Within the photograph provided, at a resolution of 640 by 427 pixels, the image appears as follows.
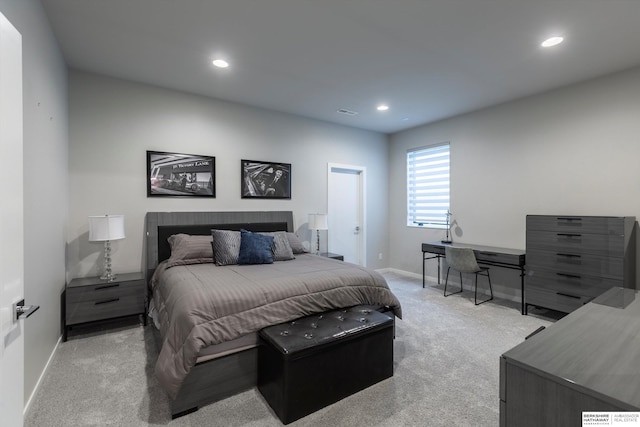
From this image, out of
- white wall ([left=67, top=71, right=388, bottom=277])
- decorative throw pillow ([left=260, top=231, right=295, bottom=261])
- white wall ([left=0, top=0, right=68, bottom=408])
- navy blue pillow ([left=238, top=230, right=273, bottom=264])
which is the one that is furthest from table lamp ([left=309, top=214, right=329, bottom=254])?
white wall ([left=0, top=0, right=68, bottom=408])

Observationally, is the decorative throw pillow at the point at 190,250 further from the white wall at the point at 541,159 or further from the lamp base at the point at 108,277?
the white wall at the point at 541,159

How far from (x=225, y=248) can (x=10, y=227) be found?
2286 millimetres

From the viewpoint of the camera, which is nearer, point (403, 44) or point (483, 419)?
point (483, 419)

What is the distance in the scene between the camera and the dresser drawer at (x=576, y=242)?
123 inches

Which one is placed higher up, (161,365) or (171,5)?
(171,5)

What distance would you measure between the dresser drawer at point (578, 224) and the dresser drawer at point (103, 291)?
4626 millimetres

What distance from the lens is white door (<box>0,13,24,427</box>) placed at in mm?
1085

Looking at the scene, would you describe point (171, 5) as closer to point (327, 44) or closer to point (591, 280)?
point (327, 44)

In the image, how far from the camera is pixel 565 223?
3436 mm

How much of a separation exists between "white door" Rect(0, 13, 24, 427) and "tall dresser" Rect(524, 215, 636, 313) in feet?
14.9

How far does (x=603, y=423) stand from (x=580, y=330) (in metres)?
0.52

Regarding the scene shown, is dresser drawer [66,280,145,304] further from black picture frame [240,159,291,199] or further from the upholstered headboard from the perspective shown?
black picture frame [240,159,291,199]

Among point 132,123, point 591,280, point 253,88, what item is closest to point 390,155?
point 253,88

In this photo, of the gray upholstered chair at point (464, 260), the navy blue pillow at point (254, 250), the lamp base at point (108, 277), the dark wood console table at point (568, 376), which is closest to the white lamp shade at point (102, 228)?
the lamp base at point (108, 277)
